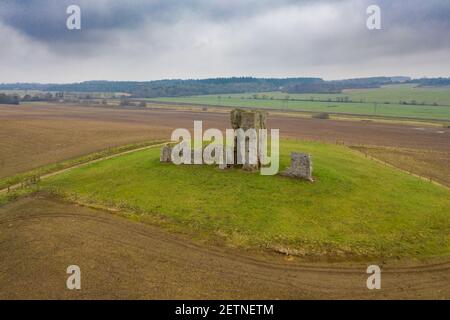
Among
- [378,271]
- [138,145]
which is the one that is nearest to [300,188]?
[378,271]

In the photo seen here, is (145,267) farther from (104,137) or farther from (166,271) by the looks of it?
(104,137)

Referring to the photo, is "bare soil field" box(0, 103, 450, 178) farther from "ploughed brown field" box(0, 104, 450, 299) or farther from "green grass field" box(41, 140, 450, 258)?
"ploughed brown field" box(0, 104, 450, 299)

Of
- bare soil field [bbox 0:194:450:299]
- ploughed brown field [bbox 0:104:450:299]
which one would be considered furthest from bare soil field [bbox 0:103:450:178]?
bare soil field [bbox 0:194:450:299]

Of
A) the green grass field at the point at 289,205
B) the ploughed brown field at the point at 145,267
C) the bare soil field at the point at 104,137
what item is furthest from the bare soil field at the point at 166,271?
the bare soil field at the point at 104,137

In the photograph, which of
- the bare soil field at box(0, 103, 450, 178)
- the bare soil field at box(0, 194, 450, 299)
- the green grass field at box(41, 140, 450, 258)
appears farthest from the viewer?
the bare soil field at box(0, 103, 450, 178)

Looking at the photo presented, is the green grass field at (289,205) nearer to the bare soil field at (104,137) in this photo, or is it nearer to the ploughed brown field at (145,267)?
the ploughed brown field at (145,267)
